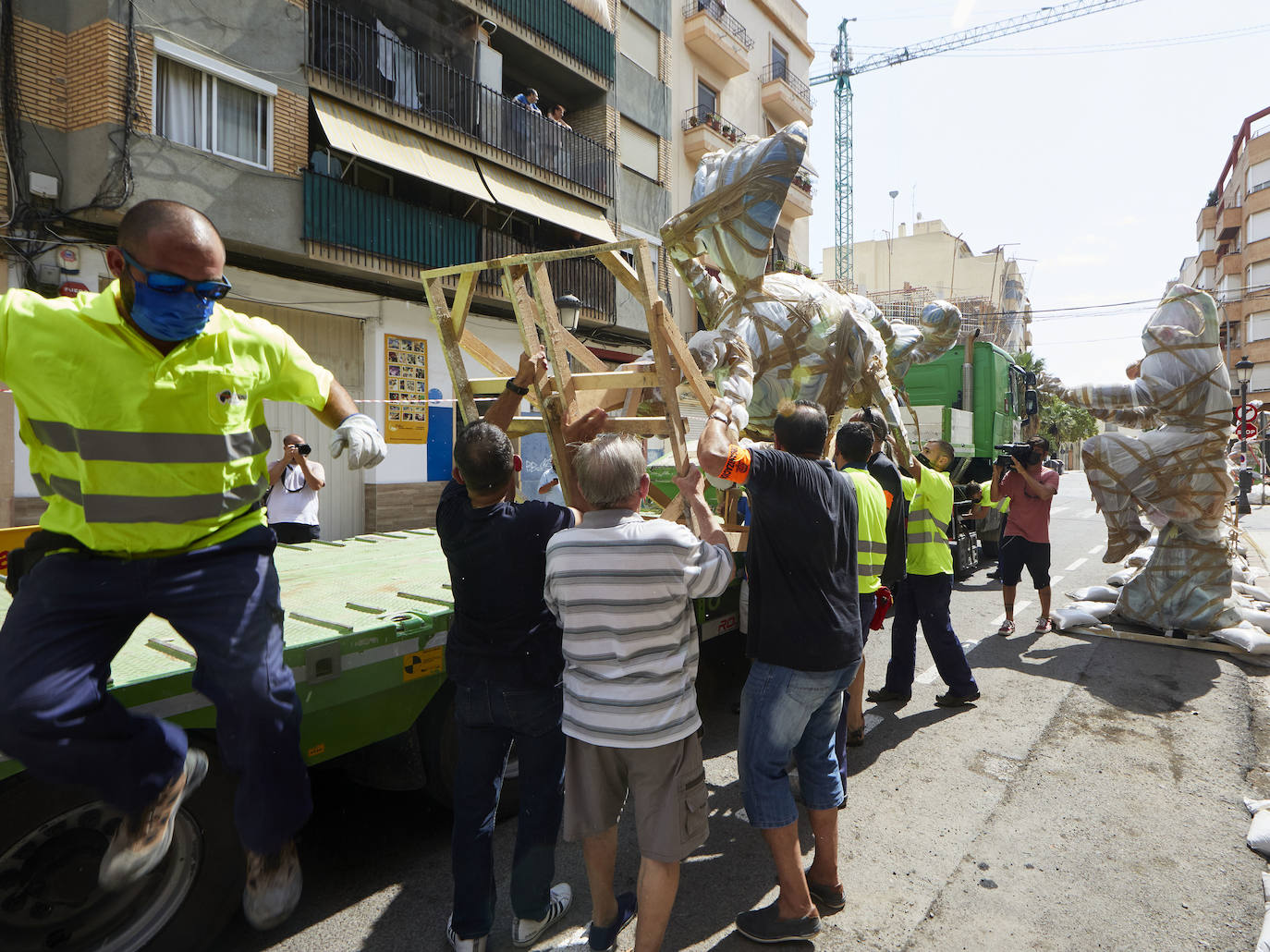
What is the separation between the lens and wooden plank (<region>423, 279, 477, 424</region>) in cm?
345

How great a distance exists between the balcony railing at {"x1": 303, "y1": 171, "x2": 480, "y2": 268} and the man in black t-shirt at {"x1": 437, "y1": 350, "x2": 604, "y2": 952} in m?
8.85

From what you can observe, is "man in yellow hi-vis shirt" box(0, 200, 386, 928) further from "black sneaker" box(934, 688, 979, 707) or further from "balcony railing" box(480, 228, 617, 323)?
"balcony railing" box(480, 228, 617, 323)

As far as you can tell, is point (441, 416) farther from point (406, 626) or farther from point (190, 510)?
point (190, 510)

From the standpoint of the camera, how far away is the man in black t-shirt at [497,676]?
2301 millimetres

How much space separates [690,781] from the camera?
226 centimetres

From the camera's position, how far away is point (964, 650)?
6301 mm

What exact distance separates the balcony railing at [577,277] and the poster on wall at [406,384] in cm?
184

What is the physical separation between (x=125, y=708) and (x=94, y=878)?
2.32 feet

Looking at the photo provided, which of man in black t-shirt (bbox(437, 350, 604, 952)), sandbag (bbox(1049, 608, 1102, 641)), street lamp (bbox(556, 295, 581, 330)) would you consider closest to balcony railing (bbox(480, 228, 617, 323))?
street lamp (bbox(556, 295, 581, 330))

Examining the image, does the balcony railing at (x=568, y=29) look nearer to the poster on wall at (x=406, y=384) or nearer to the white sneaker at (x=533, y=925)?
the poster on wall at (x=406, y=384)

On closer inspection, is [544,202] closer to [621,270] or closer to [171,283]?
[621,270]

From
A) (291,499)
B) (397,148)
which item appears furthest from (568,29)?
(291,499)

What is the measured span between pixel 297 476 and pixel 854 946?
440 cm

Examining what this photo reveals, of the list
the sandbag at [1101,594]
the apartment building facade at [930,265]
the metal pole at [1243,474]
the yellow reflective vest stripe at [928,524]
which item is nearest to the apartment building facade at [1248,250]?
the apartment building facade at [930,265]
